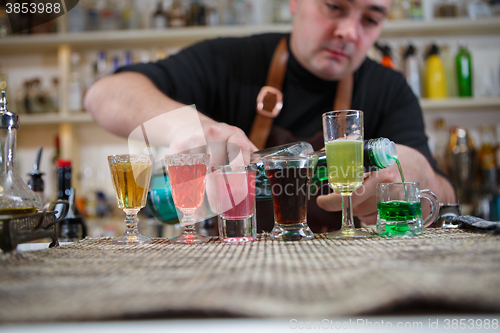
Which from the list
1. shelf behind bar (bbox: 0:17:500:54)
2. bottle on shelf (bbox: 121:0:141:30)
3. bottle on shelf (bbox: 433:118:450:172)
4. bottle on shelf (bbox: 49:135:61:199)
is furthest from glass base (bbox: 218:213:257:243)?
bottle on shelf (bbox: 121:0:141:30)

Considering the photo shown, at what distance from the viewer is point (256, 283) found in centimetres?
38

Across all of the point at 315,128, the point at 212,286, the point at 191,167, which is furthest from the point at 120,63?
the point at 212,286

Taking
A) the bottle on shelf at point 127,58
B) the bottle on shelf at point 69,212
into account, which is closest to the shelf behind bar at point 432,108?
the bottle on shelf at point 127,58

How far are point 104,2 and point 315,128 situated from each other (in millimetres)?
1818

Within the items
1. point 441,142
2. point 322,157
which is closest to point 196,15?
point 441,142

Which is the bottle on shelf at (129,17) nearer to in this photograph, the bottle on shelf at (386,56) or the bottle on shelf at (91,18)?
the bottle on shelf at (91,18)

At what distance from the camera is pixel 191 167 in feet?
2.62

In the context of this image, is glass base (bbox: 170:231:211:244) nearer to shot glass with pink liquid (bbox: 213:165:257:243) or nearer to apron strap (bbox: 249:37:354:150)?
shot glass with pink liquid (bbox: 213:165:257:243)

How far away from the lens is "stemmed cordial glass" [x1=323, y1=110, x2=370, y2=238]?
0.78 meters

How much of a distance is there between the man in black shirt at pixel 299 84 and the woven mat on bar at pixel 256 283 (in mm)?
588

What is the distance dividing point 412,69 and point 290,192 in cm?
194

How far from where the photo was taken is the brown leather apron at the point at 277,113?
4.75 feet

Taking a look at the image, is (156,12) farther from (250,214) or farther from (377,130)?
(250,214)

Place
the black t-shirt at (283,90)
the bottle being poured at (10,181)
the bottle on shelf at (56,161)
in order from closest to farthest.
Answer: the bottle being poured at (10,181)
the black t-shirt at (283,90)
the bottle on shelf at (56,161)
